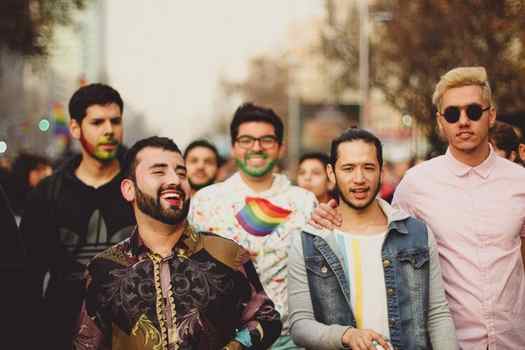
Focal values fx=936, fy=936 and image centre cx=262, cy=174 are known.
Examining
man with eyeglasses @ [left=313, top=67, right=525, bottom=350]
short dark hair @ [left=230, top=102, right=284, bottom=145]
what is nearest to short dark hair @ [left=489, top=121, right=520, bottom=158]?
man with eyeglasses @ [left=313, top=67, right=525, bottom=350]

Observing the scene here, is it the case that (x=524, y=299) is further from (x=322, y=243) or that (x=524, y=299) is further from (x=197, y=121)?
(x=197, y=121)

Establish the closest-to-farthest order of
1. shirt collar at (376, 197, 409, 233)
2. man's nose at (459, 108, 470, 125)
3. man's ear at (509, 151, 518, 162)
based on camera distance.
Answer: shirt collar at (376, 197, 409, 233) < man's nose at (459, 108, 470, 125) < man's ear at (509, 151, 518, 162)

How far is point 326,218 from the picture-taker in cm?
499

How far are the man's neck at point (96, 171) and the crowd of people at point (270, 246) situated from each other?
1 centimetres

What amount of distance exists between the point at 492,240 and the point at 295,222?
1545 millimetres

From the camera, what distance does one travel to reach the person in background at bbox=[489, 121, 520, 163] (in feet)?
21.8

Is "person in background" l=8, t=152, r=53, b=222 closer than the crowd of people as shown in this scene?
No

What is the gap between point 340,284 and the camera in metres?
4.79

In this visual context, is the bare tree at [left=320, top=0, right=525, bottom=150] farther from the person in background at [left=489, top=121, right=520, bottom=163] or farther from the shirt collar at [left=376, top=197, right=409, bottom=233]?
the shirt collar at [left=376, top=197, right=409, bottom=233]

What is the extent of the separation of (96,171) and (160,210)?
79.1 inches

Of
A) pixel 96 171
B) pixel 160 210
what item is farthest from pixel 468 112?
pixel 96 171

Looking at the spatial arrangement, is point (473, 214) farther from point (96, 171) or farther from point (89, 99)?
point (89, 99)

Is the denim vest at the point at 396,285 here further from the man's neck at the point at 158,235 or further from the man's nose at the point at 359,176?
the man's neck at the point at 158,235

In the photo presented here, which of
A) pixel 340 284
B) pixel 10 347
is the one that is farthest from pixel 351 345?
pixel 10 347
